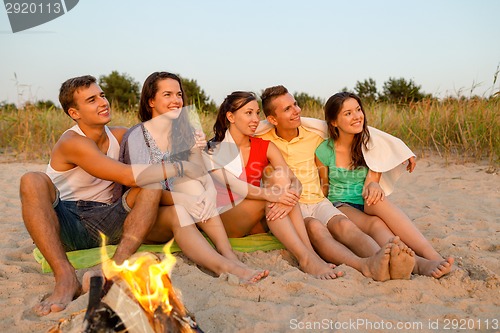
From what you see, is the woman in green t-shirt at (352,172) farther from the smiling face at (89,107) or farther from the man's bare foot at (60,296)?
the man's bare foot at (60,296)

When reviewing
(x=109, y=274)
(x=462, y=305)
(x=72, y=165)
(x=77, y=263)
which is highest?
(x=72, y=165)

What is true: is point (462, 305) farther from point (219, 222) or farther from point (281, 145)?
point (281, 145)

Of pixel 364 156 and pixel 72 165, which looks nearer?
pixel 72 165

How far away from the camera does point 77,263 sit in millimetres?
3094

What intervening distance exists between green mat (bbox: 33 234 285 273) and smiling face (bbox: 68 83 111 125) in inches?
33.1

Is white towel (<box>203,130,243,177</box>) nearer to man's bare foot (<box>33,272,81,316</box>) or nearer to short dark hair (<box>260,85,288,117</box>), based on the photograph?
short dark hair (<box>260,85,288,117</box>)

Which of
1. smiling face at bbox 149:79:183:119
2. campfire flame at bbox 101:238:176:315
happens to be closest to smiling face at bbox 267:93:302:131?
smiling face at bbox 149:79:183:119

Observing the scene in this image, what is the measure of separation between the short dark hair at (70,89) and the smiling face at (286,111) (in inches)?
53.6

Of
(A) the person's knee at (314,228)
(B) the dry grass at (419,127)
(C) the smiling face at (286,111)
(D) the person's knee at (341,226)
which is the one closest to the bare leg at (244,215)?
(A) the person's knee at (314,228)

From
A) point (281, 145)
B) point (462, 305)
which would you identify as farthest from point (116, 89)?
point (462, 305)

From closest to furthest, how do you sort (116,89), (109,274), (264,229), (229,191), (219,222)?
(109,274) → (219,222) → (229,191) → (264,229) → (116,89)

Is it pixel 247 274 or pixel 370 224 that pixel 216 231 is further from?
pixel 370 224

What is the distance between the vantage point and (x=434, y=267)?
2.90 m

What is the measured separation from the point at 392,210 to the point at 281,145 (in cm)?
99
